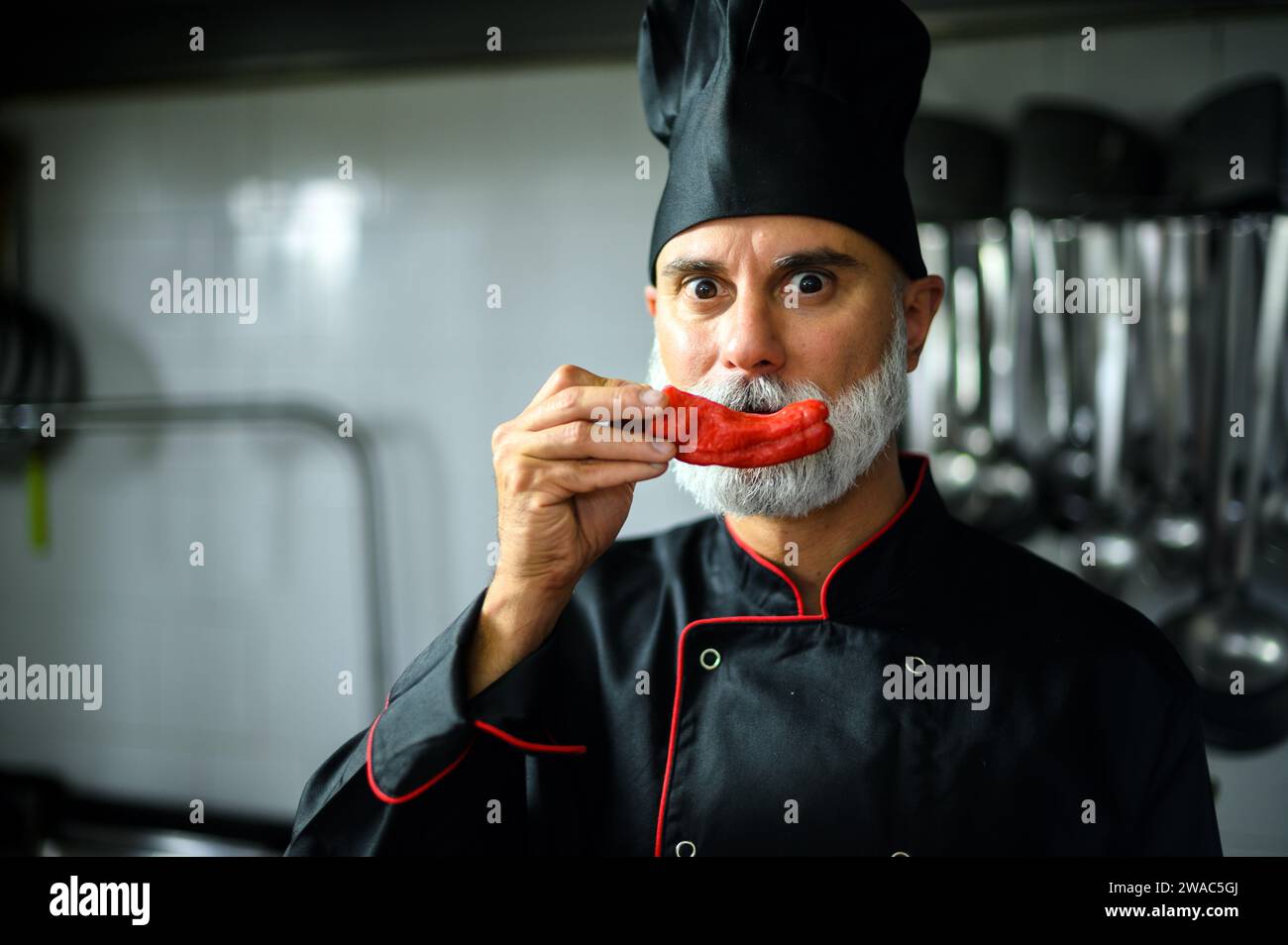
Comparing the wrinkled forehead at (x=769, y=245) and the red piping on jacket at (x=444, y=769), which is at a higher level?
the wrinkled forehead at (x=769, y=245)

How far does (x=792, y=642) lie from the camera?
942 mm

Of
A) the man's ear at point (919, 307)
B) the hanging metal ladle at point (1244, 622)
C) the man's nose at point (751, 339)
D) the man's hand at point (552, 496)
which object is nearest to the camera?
the man's hand at point (552, 496)

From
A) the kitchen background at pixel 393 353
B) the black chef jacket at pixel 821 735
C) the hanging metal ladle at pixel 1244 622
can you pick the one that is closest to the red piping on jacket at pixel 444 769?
the black chef jacket at pixel 821 735

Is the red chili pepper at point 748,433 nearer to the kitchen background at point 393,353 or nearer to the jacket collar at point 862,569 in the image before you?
the jacket collar at point 862,569

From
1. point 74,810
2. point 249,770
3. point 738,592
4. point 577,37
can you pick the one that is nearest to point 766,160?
point 738,592

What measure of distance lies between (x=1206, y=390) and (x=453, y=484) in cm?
135

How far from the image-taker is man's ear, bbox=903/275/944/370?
1.01m

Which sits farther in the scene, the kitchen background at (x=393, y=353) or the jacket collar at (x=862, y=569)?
the kitchen background at (x=393, y=353)

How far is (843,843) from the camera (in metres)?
0.85

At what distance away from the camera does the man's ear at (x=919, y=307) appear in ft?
3.31

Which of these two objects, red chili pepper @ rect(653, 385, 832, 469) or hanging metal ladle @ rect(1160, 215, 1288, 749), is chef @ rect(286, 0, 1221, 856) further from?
hanging metal ladle @ rect(1160, 215, 1288, 749)

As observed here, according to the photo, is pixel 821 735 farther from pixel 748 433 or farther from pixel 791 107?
pixel 791 107

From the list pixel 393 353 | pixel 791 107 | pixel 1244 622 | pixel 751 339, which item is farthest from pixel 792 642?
pixel 393 353

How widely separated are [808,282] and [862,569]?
0.98ft
